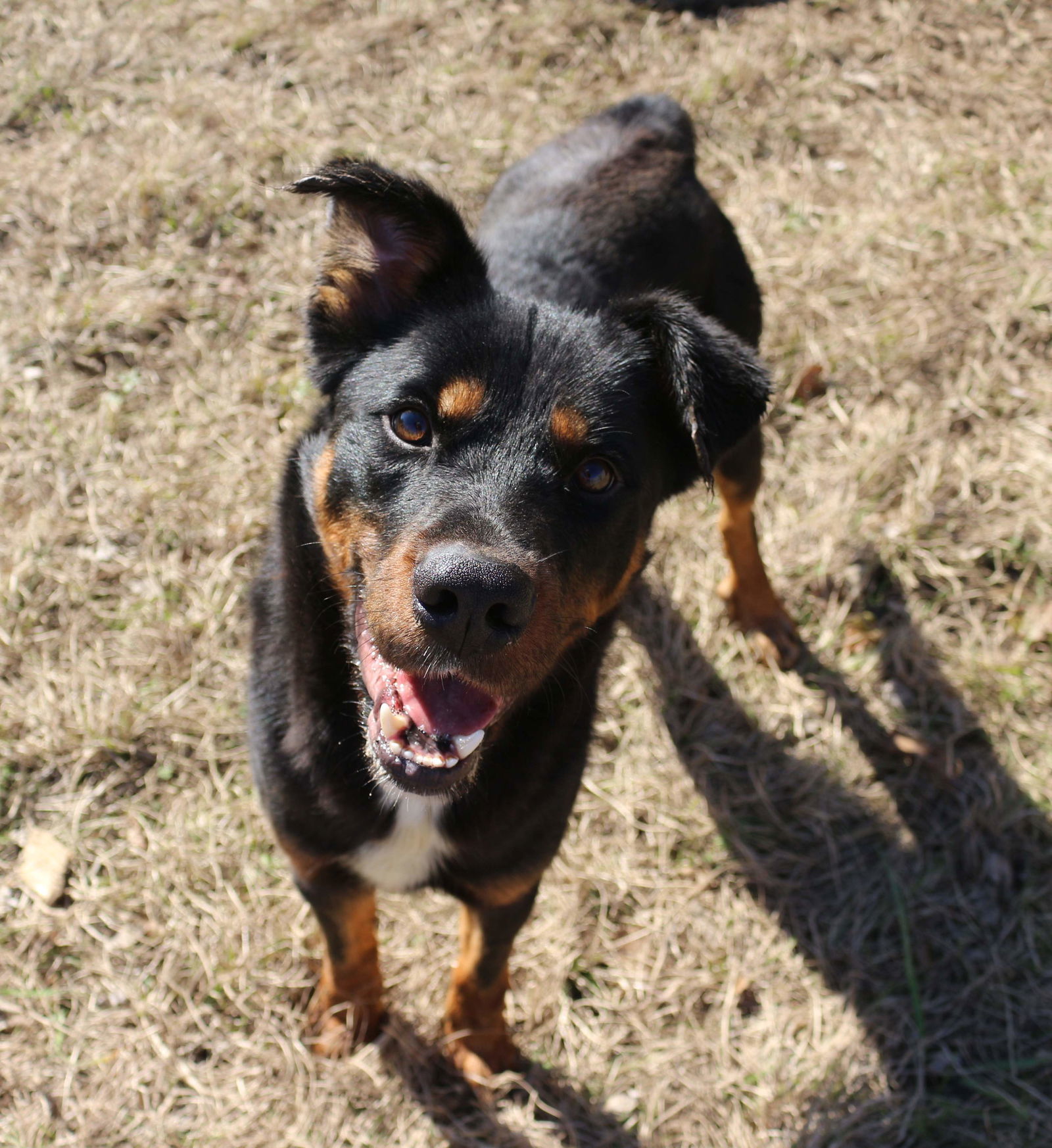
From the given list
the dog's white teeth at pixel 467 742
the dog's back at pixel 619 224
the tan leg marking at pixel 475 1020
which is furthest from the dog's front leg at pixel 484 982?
the dog's back at pixel 619 224

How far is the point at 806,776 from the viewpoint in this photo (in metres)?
4.14

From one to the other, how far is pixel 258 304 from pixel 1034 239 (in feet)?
13.5

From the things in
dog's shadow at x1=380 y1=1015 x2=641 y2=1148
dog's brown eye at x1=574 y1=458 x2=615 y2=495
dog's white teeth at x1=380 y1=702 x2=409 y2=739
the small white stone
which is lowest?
dog's shadow at x1=380 y1=1015 x2=641 y2=1148

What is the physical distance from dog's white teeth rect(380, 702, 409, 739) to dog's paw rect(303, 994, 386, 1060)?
1.49m

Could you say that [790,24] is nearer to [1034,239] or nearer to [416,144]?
[1034,239]

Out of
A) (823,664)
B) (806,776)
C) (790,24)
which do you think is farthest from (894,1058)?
(790,24)

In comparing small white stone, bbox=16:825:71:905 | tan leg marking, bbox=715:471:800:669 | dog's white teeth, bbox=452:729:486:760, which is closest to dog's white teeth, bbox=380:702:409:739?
dog's white teeth, bbox=452:729:486:760

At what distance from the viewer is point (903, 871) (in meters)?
3.92

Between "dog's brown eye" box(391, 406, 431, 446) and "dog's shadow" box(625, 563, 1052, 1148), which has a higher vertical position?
"dog's brown eye" box(391, 406, 431, 446)

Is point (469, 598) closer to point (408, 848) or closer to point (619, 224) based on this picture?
point (408, 848)

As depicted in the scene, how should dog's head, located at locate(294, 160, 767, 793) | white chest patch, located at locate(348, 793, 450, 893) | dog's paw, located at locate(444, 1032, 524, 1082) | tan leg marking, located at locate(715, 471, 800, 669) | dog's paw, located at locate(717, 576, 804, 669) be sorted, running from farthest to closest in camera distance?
1. dog's paw, located at locate(717, 576, 804, 669)
2. tan leg marking, located at locate(715, 471, 800, 669)
3. dog's paw, located at locate(444, 1032, 524, 1082)
4. white chest patch, located at locate(348, 793, 450, 893)
5. dog's head, located at locate(294, 160, 767, 793)

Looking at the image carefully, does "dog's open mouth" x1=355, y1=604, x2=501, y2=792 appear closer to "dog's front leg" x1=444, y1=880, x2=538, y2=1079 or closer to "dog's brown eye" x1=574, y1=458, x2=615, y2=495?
"dog's brown eye" x1=574, y1=458, x2=615, y2=495

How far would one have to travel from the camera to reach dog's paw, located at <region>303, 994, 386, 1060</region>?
11.1ft

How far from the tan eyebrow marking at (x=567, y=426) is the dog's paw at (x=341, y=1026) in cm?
214
